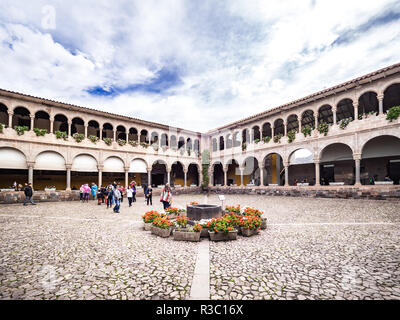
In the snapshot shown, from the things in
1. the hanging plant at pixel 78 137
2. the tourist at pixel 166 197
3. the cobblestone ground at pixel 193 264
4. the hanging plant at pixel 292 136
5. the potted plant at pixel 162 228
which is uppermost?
the hanging plant at pixel 78 137

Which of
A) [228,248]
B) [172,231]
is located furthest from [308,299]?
[172,231]

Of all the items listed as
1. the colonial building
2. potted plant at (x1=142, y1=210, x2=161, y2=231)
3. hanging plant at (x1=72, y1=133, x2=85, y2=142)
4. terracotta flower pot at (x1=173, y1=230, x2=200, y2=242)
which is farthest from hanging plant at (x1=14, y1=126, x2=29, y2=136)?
terracotta flower pot at (x1=173, y1=230, x2=200, y2=242)

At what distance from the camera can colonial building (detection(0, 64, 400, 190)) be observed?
1487cm

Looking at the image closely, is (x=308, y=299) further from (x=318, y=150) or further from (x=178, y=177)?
(x=178, y=177)

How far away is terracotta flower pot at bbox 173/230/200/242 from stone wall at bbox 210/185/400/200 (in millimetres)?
14240

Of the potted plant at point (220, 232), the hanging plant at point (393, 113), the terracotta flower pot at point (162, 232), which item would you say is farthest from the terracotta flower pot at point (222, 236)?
the hanging plant at point (393, 113)

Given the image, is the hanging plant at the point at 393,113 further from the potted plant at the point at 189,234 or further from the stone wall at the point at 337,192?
the potted plant at the point at 189,234

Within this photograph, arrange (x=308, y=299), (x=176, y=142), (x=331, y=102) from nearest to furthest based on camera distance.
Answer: (x=308, y=299) < (x=331, y=102) < (x=176, y=142)

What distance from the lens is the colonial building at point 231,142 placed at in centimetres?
1487

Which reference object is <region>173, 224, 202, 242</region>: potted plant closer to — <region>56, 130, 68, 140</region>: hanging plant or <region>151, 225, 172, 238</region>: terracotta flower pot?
<region>151, 225, 172, 238</region>: terracotta flower pot

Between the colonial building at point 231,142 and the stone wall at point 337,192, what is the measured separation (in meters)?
0.59

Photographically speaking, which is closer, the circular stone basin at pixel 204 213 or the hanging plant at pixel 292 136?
the circular stone basin at pixel 204 213

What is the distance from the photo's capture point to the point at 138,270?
3869 millimetres
